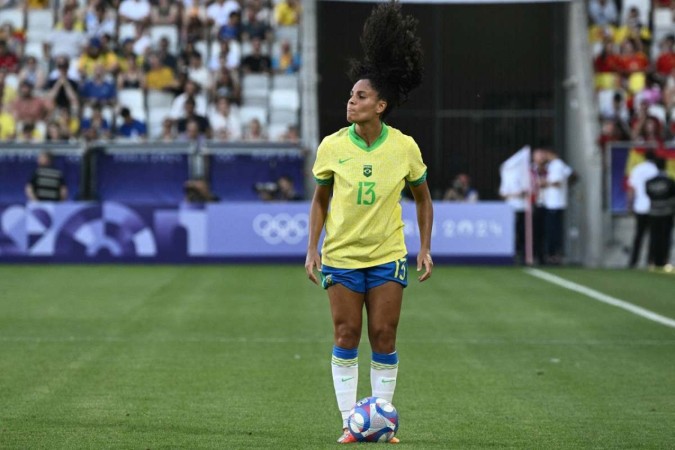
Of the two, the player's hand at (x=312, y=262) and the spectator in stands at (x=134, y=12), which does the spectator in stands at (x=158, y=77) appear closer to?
the spectator in stands at (x=134, y=12)

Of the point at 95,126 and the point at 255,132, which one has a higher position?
the point at 95,126

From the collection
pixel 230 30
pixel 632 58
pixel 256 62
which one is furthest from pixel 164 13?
pixel 632 58

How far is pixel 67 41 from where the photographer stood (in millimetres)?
31469

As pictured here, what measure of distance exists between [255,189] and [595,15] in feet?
29.8

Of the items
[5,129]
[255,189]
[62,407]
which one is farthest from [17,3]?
[62,407]

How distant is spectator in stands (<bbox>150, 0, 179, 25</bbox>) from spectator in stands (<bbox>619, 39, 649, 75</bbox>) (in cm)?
967

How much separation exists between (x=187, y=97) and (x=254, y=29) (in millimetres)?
3136

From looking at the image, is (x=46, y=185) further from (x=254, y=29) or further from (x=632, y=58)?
(x=632, y=58)

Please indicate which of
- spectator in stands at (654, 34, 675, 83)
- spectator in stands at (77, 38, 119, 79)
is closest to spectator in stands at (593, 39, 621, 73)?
spectator in stands at (654, 34, 675, 83)

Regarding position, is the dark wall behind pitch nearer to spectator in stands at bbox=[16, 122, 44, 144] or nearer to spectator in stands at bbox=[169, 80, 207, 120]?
spectator in stands at bbox=[169, 80, 207, 120]

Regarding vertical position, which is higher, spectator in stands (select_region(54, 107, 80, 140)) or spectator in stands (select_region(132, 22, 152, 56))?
spectator in stands (select_region(132, 22, 152, 56))

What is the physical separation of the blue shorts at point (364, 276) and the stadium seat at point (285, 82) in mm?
22825

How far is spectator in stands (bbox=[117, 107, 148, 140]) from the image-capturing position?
29.2 metres

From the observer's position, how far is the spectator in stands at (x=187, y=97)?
28984mm
